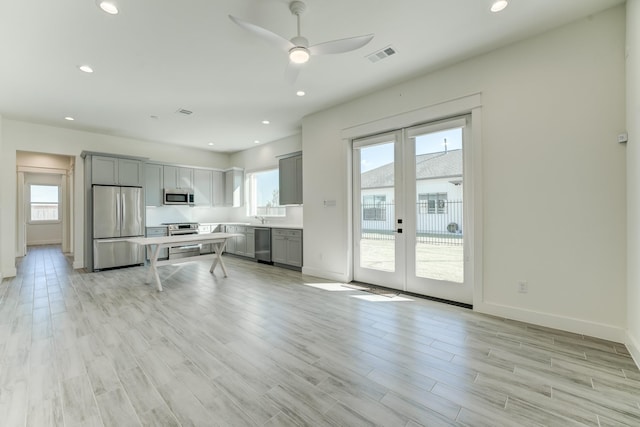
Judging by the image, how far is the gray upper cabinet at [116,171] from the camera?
216 inches

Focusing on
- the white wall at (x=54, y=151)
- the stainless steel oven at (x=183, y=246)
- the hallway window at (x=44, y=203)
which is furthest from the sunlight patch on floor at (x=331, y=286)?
the hallway window at (x=44, y=203)

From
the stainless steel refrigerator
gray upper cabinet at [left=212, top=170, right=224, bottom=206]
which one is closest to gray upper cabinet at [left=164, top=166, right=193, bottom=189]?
gray upper cabinet at [left=212, top=170, right=224, bottom=206]

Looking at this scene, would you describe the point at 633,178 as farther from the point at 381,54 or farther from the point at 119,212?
the point at 119,212

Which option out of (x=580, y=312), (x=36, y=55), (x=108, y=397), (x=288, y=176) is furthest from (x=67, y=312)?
(x=580, y=312)

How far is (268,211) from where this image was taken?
7.12 m

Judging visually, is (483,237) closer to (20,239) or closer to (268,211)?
(268,211)

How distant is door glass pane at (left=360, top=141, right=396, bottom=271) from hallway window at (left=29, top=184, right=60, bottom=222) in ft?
37.1

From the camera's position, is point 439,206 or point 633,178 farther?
point 439,206

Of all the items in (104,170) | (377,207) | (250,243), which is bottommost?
(250,243)

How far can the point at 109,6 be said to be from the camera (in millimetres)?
2287

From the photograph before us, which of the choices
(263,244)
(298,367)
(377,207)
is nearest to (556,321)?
(377,207)

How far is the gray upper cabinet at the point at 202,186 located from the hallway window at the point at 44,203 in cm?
636

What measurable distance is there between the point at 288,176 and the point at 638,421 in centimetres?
535

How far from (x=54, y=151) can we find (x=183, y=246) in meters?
3.15
